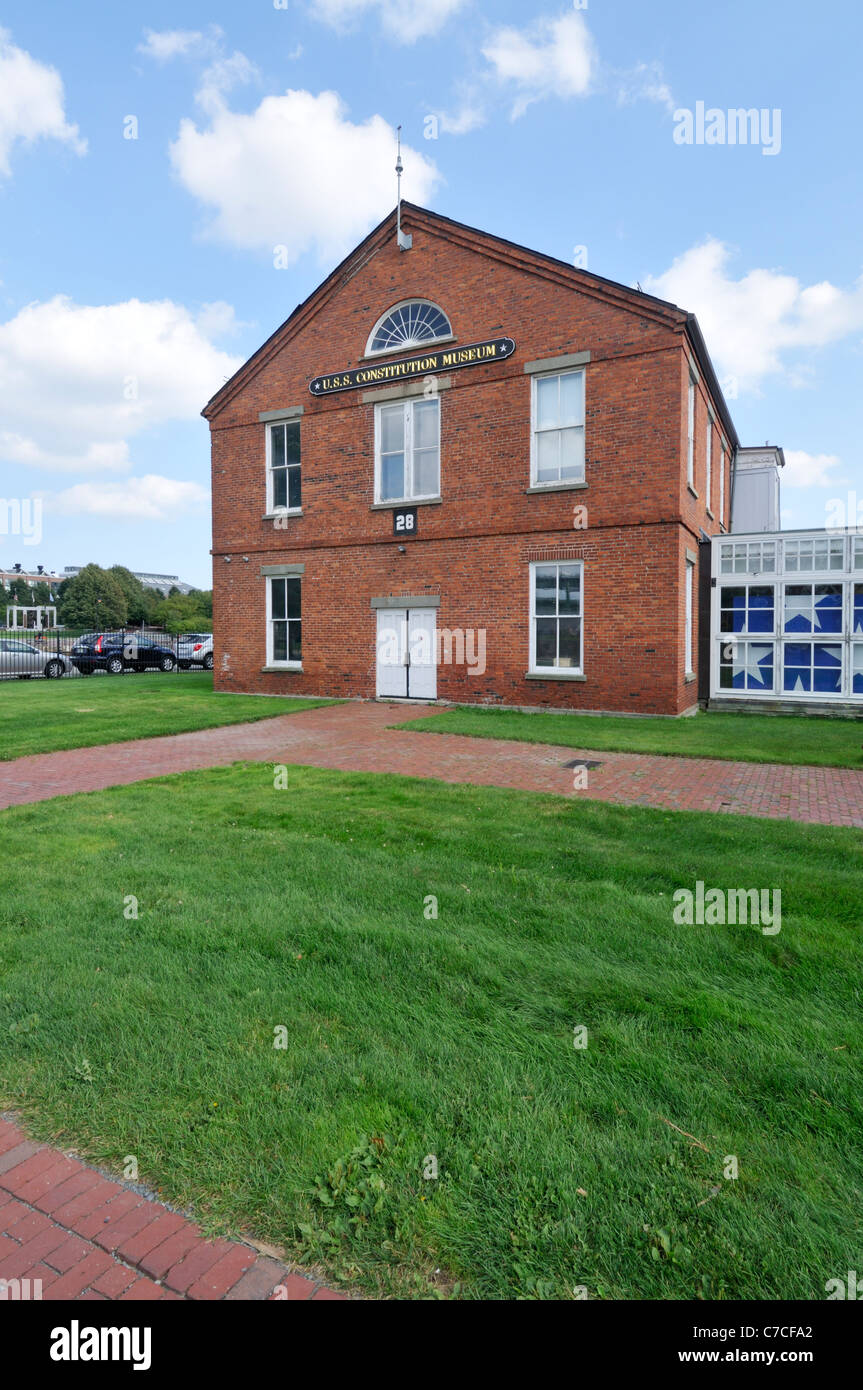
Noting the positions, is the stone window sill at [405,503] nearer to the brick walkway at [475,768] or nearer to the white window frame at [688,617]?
the white window frame at [688,617]

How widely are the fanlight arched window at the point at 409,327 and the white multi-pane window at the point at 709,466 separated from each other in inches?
271

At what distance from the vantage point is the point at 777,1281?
7.06ft

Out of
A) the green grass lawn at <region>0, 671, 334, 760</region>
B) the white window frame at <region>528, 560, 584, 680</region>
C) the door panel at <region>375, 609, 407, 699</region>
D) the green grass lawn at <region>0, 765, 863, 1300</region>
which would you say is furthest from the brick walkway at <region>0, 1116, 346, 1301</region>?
the door panel at <region>375, 609, 407, 699</region>

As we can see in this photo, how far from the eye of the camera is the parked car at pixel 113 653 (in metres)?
31.4

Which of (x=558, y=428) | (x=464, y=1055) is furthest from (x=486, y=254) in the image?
(x=464, y=1055)

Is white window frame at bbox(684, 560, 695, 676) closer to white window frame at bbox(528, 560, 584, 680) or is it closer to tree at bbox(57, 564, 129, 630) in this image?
white window frame at bbox(528, 560, 584, 680)

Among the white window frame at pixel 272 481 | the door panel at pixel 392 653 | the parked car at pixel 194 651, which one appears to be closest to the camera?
the door panel at pixel 392 653

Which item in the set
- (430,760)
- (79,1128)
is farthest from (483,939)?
(430,760)

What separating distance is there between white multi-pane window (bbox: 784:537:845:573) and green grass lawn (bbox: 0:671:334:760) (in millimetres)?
10586

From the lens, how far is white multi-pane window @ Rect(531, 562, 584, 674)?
51.5 ft

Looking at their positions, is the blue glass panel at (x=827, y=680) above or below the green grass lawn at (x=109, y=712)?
above

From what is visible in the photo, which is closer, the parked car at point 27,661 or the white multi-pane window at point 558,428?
the white multi-pane window at point 558,428

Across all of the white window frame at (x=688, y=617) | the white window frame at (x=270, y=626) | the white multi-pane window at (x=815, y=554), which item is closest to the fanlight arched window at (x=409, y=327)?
the white window frame at (x=270, y=626)
